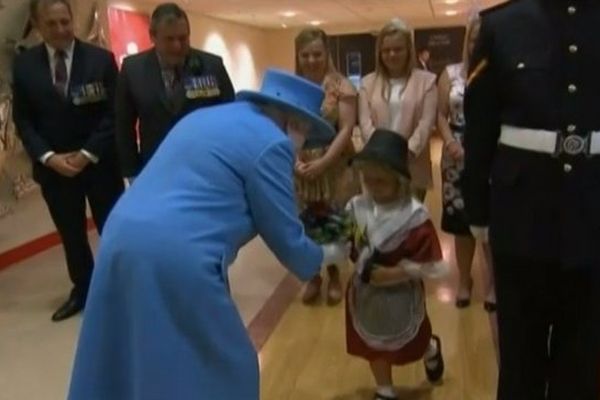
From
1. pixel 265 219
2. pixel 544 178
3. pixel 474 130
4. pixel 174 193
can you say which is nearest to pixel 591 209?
pixel 544 178

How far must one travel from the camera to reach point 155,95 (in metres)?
3.05

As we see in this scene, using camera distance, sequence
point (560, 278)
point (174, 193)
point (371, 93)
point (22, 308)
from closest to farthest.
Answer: point (174, 193)
point (560, 278)
point (371, 93)
point (22, 308)

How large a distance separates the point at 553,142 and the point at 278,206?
647 millimetres

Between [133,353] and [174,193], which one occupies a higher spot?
[174,193]

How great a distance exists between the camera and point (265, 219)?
1.69 meters

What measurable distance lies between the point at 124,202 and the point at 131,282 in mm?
189

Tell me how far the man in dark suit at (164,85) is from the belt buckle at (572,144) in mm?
1655

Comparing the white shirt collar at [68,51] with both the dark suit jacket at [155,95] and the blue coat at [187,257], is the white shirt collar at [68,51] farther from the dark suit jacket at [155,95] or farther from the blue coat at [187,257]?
the blue coat at [187,257]

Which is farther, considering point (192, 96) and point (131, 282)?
point (192, 96)

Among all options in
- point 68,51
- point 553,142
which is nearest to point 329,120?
point 68,51

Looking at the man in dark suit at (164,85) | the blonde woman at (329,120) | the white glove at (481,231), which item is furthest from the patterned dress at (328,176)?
the white glove at (481,231)

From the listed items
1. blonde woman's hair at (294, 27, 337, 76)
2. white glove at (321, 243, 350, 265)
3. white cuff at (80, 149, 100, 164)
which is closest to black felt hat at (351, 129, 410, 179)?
white glove at (321, 243, 350, 265)

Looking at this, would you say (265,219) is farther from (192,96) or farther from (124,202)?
(192,96)

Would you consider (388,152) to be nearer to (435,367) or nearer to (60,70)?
(435,367)
